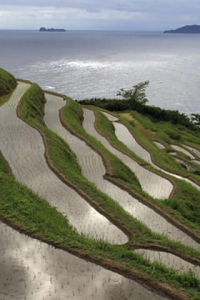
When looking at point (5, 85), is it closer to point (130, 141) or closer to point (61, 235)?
point (130, 141)

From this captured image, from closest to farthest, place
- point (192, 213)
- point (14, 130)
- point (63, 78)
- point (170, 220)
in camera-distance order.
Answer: point (170, 220)
point (192, 213)
point (14, 130)
point (63, 78)

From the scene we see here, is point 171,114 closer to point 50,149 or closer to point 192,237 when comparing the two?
point 50,149

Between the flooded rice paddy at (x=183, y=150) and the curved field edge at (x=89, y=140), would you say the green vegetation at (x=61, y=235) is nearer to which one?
the curved field edge at (x=89, y=140)

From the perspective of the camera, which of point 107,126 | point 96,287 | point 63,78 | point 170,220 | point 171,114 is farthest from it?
point 63,78

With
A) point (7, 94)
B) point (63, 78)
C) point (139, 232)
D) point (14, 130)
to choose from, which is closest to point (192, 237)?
point (139, 232)

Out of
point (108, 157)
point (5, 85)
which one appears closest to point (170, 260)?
point (108, 157)

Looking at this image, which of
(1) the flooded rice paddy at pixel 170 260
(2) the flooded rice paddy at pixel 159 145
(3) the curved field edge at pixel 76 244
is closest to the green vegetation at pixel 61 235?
(3) the curved field edge at pixel 76 244
